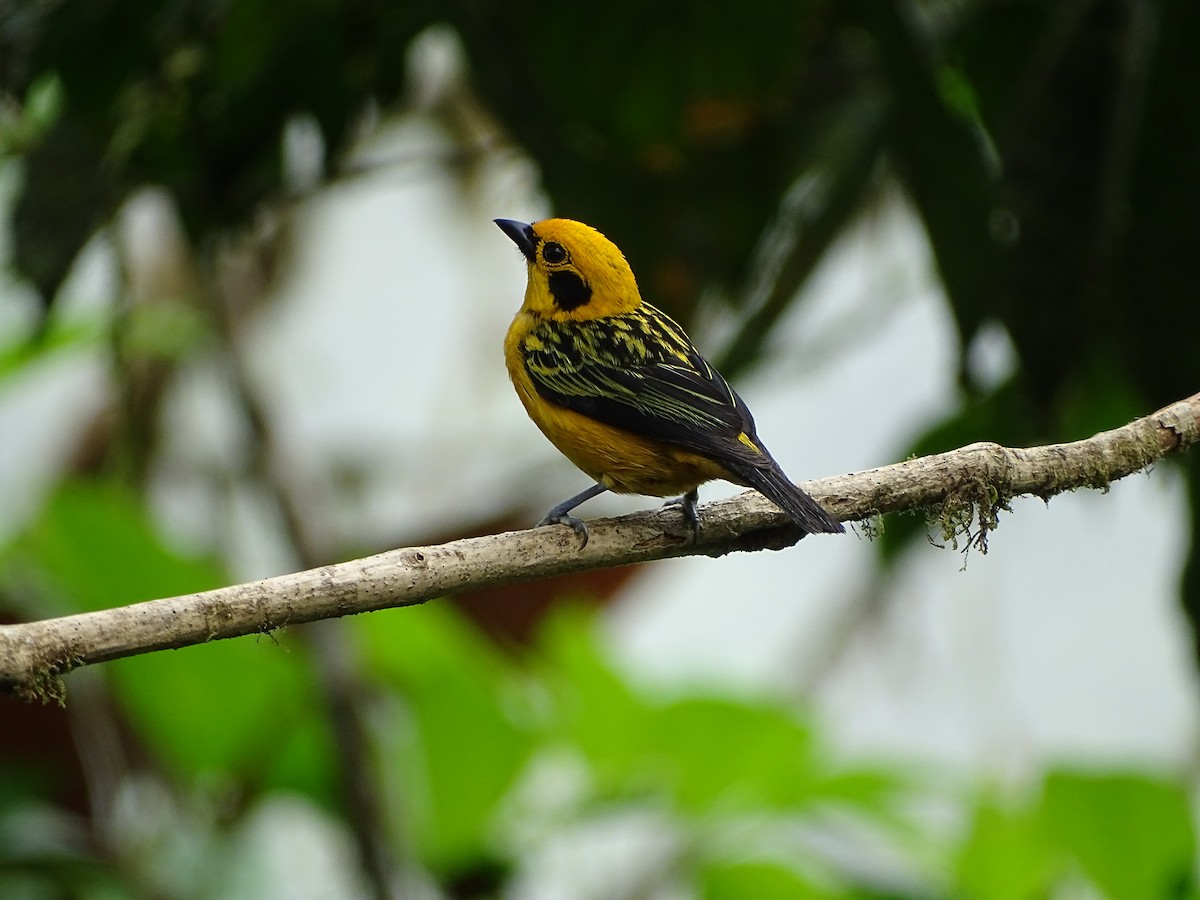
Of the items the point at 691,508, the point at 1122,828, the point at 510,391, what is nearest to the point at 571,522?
the point at 691,508

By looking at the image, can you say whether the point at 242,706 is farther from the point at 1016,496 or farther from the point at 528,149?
the point at 1016,496

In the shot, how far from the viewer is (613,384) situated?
3191 millimetres

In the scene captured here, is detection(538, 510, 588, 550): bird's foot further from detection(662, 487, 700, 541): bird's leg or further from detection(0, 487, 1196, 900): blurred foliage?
detection(0, 487, 1196, 900): blurred foliage

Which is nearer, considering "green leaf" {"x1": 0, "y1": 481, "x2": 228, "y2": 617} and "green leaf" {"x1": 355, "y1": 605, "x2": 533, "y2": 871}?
"green leaf" {"x1": 0, "y1": 481, "x2": 228, "y2": 617}

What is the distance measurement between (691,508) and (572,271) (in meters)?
0.86

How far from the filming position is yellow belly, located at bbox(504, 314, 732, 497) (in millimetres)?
3047

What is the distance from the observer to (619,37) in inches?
124

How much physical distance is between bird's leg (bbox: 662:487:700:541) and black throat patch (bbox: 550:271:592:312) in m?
0.62

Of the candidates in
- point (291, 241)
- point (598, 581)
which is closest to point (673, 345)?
point (291, 241)

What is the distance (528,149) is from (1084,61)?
127 centimetres

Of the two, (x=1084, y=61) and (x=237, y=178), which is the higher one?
(x=237, y=178)

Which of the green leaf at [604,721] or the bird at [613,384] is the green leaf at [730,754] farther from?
the bird at [613,384]

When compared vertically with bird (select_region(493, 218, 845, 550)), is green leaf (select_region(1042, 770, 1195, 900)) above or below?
A: below

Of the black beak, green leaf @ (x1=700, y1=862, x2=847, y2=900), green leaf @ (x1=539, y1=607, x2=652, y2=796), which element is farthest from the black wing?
green leaf @ (x1=700, y1=862, x2=847, y2=900)
